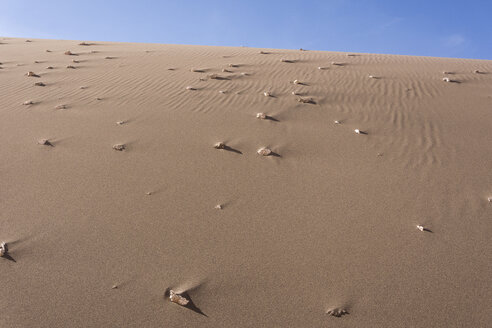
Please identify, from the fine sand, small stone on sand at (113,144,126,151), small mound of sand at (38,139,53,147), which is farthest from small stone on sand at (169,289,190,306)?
small mound of sand at (38,139,53,147)

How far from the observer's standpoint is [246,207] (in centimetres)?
312

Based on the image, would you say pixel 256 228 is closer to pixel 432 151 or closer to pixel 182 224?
pixel 182 224

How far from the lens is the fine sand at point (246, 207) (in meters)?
2.21

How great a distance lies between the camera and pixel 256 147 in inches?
165

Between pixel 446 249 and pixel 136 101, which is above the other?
pixel 136 101

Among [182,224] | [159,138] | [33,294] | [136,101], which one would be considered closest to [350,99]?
[159,138]

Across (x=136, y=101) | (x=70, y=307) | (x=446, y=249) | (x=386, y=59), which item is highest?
(x=386, y=59)

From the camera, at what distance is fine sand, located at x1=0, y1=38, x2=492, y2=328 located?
221 centimetres

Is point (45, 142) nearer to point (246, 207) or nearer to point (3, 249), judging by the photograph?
point (3, 249)

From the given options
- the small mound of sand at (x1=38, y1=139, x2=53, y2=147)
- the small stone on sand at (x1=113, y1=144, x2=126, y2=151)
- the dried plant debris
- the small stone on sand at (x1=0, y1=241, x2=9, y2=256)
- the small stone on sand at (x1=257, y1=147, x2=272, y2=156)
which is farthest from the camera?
the small mound of sand at (x1=38, y1=139, x2=53, y2=147)

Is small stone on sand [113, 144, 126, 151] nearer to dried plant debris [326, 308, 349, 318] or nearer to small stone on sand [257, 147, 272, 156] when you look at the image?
small stone on sand [257, 147, 272, 156]

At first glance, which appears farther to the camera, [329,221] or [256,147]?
[256,147]

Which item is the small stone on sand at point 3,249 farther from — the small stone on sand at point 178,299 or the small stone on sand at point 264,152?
the small stone on sand at point 264,152

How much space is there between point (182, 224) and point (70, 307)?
3.38 feet
